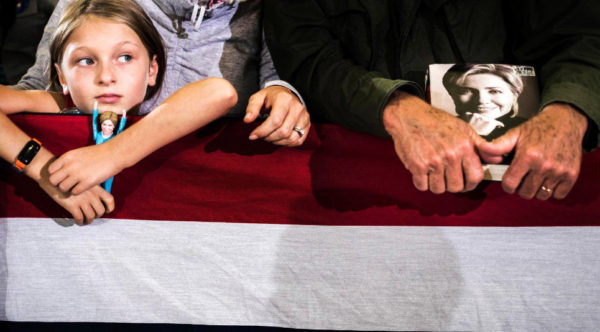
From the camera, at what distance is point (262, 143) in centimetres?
108

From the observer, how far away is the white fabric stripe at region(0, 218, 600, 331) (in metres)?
1.06

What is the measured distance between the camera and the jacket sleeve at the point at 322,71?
1078mm

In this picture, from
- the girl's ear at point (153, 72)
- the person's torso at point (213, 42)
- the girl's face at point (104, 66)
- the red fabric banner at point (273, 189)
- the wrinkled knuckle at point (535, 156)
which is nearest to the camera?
the wrinkled knuckle at point (535, 156)

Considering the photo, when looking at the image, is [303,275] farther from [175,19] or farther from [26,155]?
[175,19]

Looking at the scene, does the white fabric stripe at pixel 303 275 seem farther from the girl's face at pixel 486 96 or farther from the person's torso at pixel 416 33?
the person's torso at pixel 416 33

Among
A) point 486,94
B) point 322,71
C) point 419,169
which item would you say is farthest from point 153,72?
point 486,94

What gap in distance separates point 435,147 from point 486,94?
21 centimetres

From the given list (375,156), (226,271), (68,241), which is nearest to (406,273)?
(375,156)

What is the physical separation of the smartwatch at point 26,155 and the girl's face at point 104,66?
0.21 metres

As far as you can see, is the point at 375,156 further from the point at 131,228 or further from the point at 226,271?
the point at 131,228

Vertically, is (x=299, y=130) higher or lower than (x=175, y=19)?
lower

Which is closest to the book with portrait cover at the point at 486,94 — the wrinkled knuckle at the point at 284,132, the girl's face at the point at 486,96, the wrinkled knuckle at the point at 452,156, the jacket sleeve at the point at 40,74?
the girl's face at the point at 486,96

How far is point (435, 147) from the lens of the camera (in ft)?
3.28

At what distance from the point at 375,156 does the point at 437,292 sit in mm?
361
